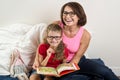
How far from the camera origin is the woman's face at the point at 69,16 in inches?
76.4

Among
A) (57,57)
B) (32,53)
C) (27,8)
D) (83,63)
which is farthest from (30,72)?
(27,8)

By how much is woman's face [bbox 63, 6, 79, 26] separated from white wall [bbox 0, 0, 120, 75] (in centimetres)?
39

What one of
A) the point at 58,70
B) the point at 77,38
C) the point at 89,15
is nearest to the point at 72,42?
the point at 77,38

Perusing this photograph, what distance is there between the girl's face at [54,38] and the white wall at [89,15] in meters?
0.55

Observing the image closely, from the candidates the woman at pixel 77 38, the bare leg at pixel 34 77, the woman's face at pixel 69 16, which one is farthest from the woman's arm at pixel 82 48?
the bare leg at pixel 34 77

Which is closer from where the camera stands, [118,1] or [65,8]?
[65,8]

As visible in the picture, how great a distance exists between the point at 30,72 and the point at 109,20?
0.98m

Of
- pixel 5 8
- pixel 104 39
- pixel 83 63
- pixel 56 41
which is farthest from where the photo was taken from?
pixel 104 39

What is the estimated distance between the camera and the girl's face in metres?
1.83

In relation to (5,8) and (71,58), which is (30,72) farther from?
(5,8)

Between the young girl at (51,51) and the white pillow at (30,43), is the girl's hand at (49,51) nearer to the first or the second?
the young girl at (51,51)

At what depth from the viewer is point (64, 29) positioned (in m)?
2.07

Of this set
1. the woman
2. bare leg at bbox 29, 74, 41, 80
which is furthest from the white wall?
bare leg at bbox 29, 74, 41, 80

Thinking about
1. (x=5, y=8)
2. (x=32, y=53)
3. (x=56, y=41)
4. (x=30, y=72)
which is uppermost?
(x=5, y=8)
